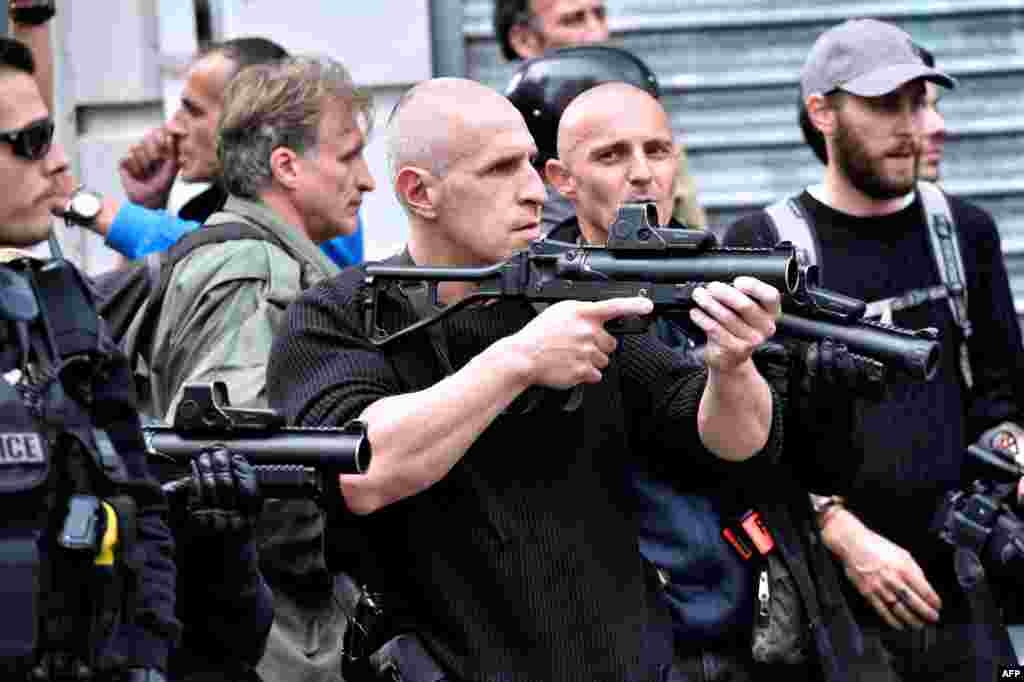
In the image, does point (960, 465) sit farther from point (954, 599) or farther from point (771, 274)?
point (771, 274)

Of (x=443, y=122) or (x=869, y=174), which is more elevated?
(x=443, y=122)

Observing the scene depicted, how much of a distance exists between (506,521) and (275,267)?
127 cm

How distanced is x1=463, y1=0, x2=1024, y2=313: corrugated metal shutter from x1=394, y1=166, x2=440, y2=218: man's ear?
3.43 metres

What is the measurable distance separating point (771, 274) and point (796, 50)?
4104 millimetres

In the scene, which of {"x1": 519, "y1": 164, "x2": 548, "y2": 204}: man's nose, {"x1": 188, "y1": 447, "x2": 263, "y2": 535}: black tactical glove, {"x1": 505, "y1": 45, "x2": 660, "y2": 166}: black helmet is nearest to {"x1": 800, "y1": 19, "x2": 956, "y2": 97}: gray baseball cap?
{"x1": 505, "y1": 45, "x2": 660, "y2": 166}: black helmet

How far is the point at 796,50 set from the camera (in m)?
8.18

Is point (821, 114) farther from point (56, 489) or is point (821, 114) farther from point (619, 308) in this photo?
point (56, 489)

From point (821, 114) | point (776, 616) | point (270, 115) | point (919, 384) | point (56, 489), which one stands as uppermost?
point (270, 115)

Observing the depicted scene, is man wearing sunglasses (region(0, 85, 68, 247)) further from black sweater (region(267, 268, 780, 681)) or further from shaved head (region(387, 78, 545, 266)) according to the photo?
shaved head (region(387, 78, 545, 266))

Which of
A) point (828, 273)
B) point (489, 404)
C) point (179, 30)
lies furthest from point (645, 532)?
point (179, 30)

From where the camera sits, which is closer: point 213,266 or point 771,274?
point 771,274

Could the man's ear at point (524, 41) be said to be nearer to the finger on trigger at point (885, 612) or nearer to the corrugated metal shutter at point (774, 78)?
the corrugated metal shutter at point (774, 78)

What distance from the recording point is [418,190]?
471 cm

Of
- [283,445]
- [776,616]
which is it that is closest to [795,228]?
[776,616]
